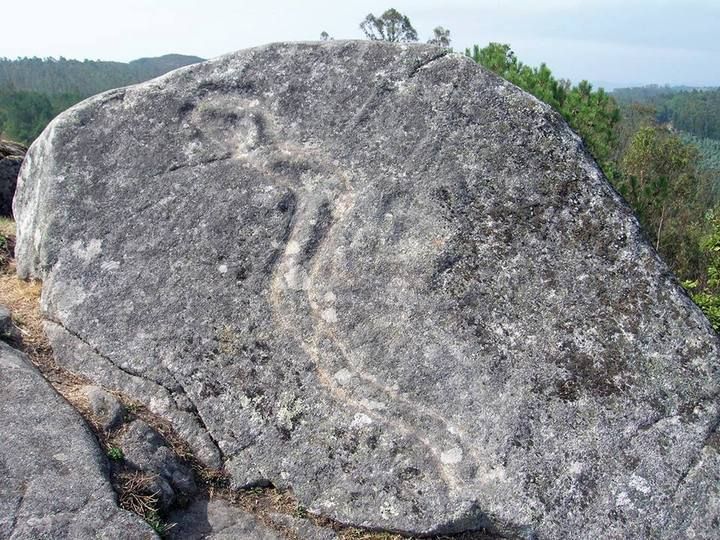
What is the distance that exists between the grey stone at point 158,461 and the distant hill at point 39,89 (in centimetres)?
1094

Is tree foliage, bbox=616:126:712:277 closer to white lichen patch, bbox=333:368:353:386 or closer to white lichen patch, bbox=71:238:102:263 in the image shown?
white lichen patch, bbox=333:368:353:386

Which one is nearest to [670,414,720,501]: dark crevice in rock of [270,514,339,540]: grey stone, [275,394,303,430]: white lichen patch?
[270,514,339,540]: grey stone

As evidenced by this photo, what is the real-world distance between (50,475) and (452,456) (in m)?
2.68

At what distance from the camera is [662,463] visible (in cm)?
439

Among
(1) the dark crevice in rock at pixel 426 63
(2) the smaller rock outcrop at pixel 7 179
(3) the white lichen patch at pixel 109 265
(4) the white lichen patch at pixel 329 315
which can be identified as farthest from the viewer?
(2) the smaller rock outcrop at pixel 7 179

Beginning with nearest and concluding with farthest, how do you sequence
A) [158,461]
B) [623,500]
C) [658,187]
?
[623,500] → [158,461] → [658,187]

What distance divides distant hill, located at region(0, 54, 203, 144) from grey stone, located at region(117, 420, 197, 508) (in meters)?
10.9

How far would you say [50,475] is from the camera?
404cm

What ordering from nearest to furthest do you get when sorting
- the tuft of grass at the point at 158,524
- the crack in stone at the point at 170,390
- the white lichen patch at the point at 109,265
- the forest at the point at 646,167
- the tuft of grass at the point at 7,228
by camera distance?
1. the tuft of grass at the point at 158,524
2. the crack in stone at the point at 170,390
3. the white lichen patch at the point at 109,265
4. the tuft of grass at the point at 7,228
5. the forest at the point at 646,167

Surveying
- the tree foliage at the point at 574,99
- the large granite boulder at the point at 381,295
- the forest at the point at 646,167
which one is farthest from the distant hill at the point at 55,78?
the large granite boulder at the point at 381,295

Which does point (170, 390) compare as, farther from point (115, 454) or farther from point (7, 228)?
point (7, 228)

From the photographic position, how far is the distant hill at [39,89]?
79.4 metres

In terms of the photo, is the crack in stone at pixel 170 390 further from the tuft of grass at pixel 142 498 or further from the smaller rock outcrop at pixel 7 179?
the smaller rock outcrop at pixel 7 179

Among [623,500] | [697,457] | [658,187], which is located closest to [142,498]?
[623,500]
